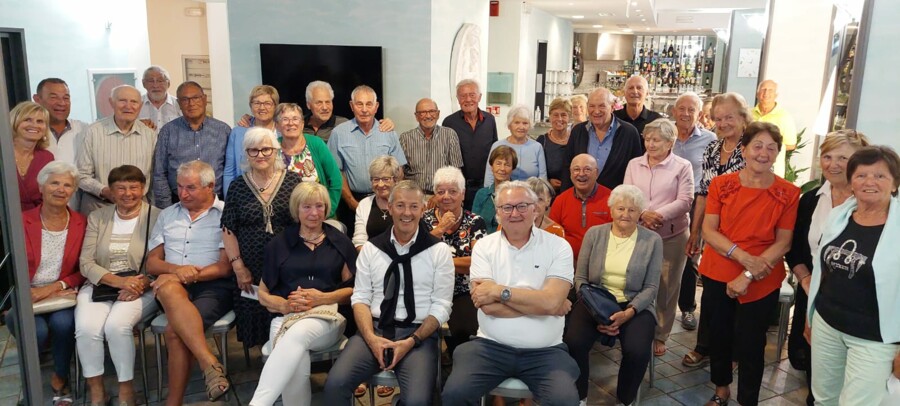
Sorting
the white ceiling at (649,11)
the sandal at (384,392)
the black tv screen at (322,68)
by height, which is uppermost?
the white ceiling at (649,11)

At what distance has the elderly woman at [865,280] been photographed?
8.03ft

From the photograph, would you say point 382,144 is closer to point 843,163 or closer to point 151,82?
point 151,82

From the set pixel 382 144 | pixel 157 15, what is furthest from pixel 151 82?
pixel 157 15

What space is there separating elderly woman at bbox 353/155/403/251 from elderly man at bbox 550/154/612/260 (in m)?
0.97

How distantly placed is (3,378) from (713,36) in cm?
1830

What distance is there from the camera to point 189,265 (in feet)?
11.2

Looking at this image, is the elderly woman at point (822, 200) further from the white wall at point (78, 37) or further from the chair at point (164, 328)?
the white wall at point (78, 37)

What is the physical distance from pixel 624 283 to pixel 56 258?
3007 mm

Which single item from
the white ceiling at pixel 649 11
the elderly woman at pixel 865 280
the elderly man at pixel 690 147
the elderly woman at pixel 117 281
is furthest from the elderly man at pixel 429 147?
the white ceiling at pixel 649 11

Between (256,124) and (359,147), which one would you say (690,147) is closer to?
(359,147)

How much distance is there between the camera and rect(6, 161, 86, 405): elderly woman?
3.30 meters

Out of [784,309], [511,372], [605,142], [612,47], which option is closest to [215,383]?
[511,372]

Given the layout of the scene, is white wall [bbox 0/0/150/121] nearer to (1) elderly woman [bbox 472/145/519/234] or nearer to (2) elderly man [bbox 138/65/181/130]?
(2) elderly man [bbox 138/65/181/130]

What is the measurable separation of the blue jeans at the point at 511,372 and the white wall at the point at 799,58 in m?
5.26
